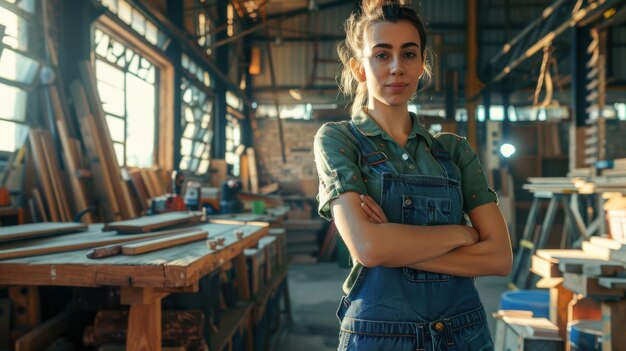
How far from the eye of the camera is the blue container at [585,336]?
2.59 m

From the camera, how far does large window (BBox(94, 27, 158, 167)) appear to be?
4.81 meters

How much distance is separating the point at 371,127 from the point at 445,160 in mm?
262

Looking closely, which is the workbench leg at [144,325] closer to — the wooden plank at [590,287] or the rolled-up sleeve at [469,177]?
the rolled-up sleeve at [469,177]

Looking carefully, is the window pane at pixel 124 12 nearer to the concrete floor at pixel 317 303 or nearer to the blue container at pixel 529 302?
the concrete floor at pixel 317 303

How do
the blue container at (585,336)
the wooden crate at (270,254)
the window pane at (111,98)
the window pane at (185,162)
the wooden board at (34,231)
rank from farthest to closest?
the window pane at (185,162)
the window pane at (111,98)
the wooden crate at (270,254)
the blue container at (585,336)
the wooden board at (34,231)

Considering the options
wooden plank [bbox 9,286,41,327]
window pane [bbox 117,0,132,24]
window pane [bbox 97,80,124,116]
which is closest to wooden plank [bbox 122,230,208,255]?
wooden plank [bbox 9,286,41,327]

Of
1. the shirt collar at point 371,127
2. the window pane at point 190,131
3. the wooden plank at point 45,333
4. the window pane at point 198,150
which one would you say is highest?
the window pane at point 190,131

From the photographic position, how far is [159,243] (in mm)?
2025

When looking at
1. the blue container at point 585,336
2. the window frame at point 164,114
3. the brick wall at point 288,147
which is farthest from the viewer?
the brick wall at point 288,147

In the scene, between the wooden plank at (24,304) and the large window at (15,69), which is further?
the large window at (15,69)

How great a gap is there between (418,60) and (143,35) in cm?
496

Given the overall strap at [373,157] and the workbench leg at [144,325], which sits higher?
the overall strap at [373,157]

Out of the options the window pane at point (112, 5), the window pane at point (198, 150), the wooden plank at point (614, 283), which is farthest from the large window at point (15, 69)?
the window pane at point (198, 150)

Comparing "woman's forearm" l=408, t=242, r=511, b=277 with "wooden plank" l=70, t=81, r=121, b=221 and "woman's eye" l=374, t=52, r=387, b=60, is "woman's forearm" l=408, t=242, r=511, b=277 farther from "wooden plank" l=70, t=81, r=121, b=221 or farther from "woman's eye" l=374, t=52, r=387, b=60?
"wooden plank" l=70, t=81, r=121, b=221
